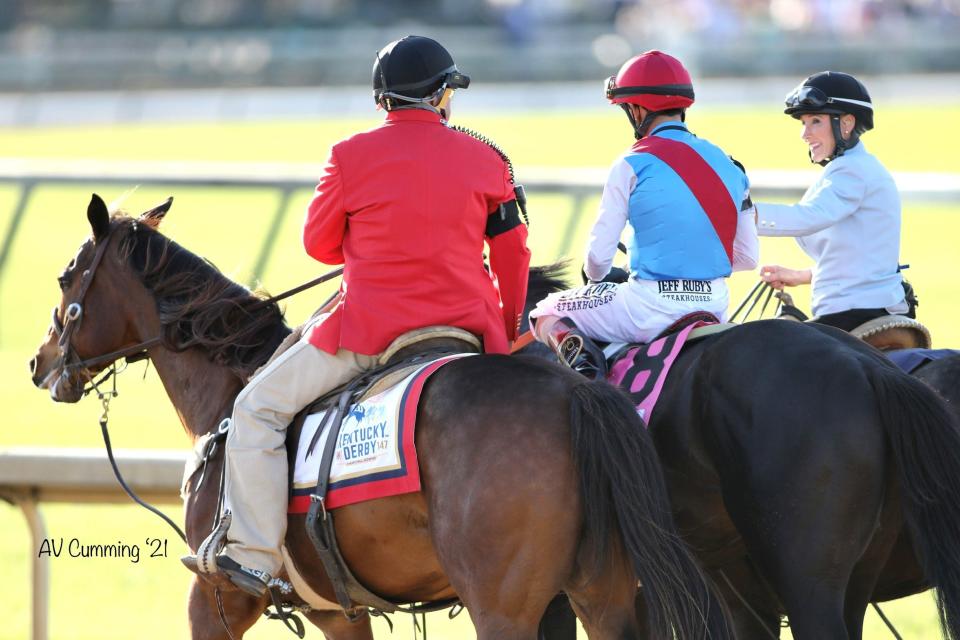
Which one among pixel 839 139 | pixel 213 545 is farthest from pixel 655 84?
pixel 213 545

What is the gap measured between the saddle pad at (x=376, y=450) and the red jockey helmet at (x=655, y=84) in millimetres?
1290

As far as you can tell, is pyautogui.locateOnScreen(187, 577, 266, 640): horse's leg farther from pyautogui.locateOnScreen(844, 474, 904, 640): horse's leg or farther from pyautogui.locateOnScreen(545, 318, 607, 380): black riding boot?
pyautogui.locateOnScreen(844, 474, 904, 640): horse's leg

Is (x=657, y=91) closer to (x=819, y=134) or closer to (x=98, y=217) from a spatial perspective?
(x=819, y=134)

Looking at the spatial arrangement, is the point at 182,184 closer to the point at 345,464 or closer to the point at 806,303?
the point at 806,303

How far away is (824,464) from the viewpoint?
14.2 ft

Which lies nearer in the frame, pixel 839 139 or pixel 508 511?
pixel 508 511

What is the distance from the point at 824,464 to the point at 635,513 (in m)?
0.66

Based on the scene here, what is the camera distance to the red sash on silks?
16.7ft

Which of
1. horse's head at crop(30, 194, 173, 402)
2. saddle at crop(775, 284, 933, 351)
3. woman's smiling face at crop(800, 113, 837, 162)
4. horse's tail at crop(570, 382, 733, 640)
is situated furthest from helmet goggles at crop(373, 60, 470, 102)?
saddle at crop(775, 284, 933, 351)

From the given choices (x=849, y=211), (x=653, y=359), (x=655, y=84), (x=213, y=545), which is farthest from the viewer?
(x=849, y=211)

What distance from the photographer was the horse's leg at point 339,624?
5.26 metres

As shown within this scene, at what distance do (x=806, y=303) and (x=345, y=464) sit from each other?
6.85m

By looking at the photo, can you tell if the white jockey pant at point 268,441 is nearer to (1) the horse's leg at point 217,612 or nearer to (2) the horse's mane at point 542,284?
(1) the horse's leg at point 217,612

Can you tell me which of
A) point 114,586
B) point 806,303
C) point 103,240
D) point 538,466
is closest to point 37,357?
point 103,240
